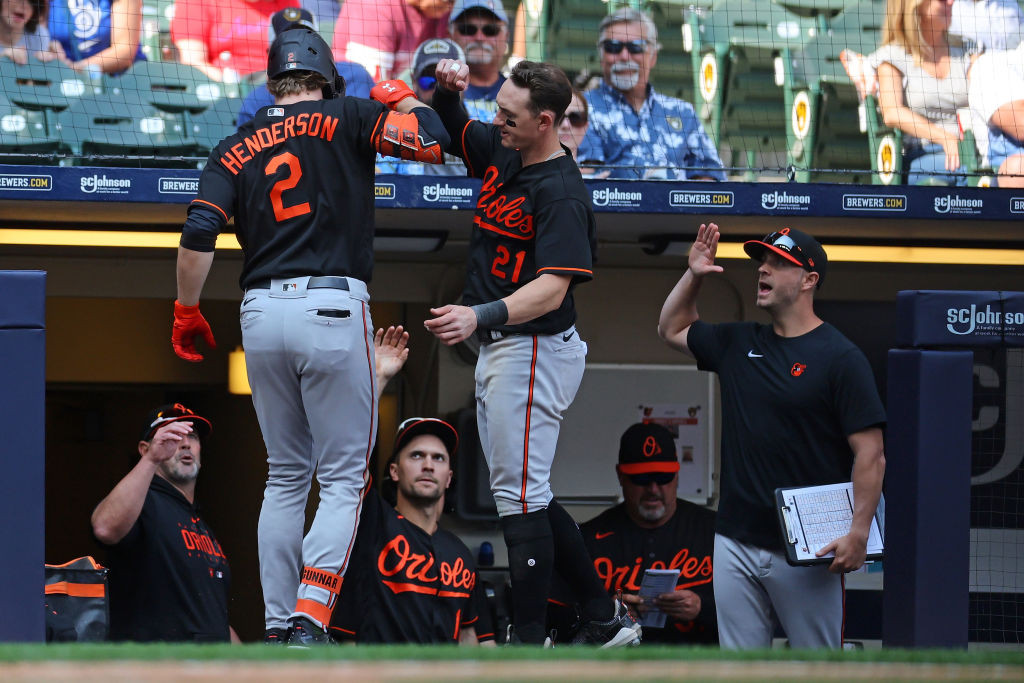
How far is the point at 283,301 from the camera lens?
10.7 ft

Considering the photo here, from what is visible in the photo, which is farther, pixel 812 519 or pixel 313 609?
pixel 812 519

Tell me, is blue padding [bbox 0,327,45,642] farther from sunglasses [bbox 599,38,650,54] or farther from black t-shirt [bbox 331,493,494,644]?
sunglasses [bbox 599,38,650,54]

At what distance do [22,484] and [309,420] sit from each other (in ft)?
2.44

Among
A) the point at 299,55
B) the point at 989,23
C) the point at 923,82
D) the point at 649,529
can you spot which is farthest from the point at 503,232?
the point at 989,23

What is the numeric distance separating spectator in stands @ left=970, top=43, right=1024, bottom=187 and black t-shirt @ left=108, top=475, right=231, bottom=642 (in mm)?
4709

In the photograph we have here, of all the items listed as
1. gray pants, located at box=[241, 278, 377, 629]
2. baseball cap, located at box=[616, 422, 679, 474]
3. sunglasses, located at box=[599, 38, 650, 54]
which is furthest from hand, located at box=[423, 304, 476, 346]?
sunglasses, located at box=[599, 38, 650, 54]

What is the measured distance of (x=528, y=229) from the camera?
3.48 m

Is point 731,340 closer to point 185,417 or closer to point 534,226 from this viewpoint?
point 534,226

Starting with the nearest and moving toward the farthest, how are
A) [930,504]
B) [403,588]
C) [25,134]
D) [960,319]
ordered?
[930,504] → [960,319] → [403,588] → [25,134]

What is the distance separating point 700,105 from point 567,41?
846 millimetres

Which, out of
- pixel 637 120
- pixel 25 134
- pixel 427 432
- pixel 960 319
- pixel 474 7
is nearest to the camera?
pixel 960 319

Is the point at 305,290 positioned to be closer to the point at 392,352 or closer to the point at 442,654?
the point at 392,352

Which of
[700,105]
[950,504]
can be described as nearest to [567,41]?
[700,105]

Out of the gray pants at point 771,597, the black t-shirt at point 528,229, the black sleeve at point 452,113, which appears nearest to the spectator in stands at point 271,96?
the black sleeve at point 452,113
